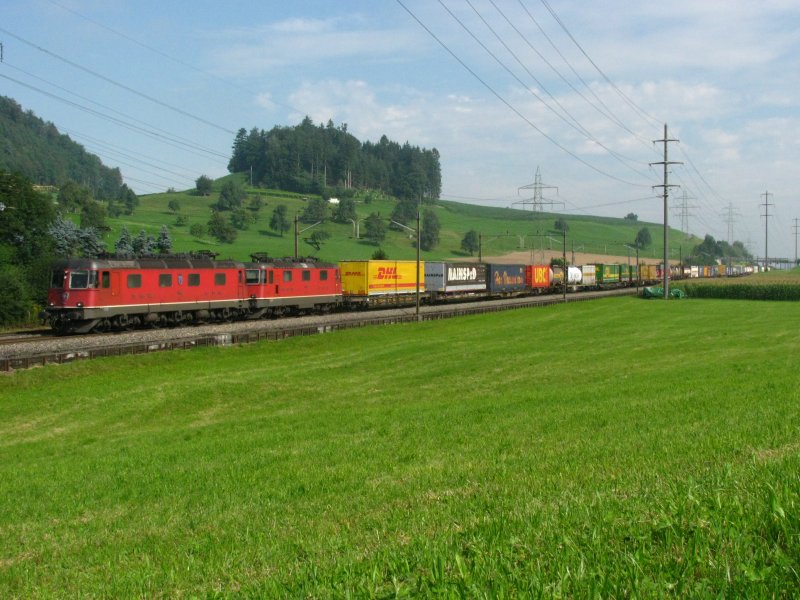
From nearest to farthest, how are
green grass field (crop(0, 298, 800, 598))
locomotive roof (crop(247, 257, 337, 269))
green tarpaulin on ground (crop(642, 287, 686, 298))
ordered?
green grass field (crop(0, 298, 800, 598)) → locomotive roof (crop(247, 257, 337, 269)) → green tarpaulin on ground (crop(642, 287, 686, 298))

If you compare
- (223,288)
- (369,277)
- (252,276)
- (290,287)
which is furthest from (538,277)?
(223,288)

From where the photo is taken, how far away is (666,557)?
5.47m

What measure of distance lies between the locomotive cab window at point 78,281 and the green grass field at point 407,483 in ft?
33.7

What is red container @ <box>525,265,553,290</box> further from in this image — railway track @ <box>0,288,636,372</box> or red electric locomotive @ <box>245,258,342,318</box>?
railway track @ <box>0,288,636,372</box>

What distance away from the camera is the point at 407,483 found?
10344 mm

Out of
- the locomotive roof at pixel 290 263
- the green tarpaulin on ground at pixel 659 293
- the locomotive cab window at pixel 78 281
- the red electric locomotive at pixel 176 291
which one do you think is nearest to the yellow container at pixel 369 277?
the red electric locomotive at pixel 176 291

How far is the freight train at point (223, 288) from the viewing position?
37.4 m

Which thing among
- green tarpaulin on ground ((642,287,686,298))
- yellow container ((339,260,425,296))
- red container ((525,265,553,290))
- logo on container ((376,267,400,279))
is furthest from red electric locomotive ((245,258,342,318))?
green tarpaulin on ground ((642,287,686,298))

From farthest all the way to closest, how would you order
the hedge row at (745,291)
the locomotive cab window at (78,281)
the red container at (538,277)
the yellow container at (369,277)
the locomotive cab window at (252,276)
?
the red container at (538,277) < the hedge row at (745,291) < the yellow container at (369,277) < the locomotive cab window at (252,276) < the locomotive cab window at (78,281)

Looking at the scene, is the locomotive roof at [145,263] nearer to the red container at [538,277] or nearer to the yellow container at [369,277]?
the yellow container at [369,277]

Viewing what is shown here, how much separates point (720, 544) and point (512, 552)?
1.55 metres

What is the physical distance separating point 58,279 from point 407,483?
32.2 meters

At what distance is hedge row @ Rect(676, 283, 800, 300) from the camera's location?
3150 inches

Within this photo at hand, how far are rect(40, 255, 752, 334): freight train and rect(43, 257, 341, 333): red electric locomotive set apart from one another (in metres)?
0.05
